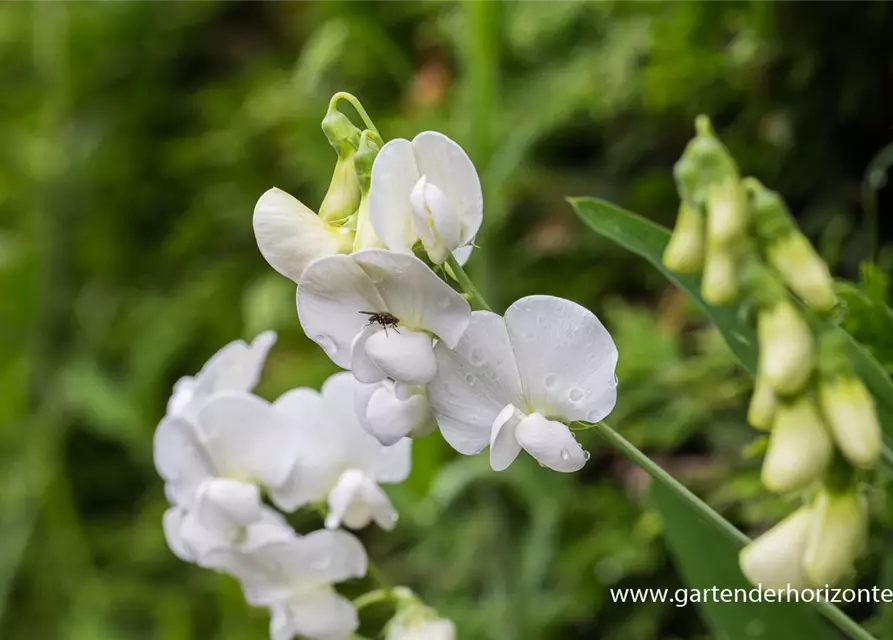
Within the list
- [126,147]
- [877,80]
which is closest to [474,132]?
[877,80]

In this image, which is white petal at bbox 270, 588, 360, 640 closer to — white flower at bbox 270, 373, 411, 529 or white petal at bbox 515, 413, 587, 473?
white flower at bbox 270, 373, 411, 529

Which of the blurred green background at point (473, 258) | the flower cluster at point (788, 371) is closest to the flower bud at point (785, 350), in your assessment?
the flower cluster at point (788, 371)

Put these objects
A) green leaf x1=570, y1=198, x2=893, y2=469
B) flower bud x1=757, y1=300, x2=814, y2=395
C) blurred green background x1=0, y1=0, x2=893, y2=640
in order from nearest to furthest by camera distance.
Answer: flower bud x1=757, y1=300, x2=814, y2=395, green leaf x1=570, y1=198, x2=893, y2=469, blurred green background x1=0, y1=0, x2=893, y2=640

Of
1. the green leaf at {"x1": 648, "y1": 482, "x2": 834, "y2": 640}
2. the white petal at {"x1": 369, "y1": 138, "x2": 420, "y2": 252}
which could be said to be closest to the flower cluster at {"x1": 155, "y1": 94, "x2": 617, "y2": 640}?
the white petal at {"x1": 369, "y1": 138, "x2": 420, "y2": 252}

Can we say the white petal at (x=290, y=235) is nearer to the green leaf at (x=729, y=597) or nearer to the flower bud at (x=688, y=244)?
the flower bud at (x=688, y=244)

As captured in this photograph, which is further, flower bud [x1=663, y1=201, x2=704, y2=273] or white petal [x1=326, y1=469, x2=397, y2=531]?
white petal [x1=326, y1=469, x2=397, y2=531]

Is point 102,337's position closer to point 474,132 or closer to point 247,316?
point 247,316

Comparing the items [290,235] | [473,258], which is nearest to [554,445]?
[290,235]
